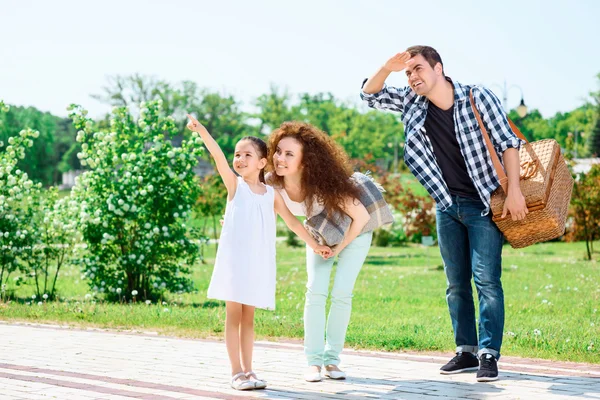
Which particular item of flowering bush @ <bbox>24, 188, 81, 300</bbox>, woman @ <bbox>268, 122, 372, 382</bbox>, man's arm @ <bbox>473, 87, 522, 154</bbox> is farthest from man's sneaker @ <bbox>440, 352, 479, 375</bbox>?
flowering bush @ <bbox>24, 188, 81, 300</bbox>

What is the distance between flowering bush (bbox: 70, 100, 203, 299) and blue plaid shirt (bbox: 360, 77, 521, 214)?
6.54m

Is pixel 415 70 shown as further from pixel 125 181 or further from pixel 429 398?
pixel 125 181

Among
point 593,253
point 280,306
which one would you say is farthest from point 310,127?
point 593,253

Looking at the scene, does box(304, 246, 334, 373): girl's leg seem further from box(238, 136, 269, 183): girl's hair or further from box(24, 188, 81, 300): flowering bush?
box(24, 188, 81, 300): flowering bush

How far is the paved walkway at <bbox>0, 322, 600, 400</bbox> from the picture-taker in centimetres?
544

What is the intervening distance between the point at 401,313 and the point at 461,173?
5200 mm

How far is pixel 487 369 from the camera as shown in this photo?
19.0ft

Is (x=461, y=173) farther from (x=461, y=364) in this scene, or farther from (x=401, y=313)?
(x=401, y=313)

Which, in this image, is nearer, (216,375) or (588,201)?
(216,375)

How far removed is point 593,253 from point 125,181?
15.3 metres

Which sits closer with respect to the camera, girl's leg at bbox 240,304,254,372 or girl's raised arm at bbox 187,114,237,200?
girl's raised arm at bbox 187,114,237,200

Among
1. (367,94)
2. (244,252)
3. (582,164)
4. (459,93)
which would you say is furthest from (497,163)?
(582,164)

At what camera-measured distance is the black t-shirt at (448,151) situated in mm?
6074

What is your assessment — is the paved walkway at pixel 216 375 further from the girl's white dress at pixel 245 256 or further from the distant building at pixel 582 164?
the distant building at pixel 582 164
